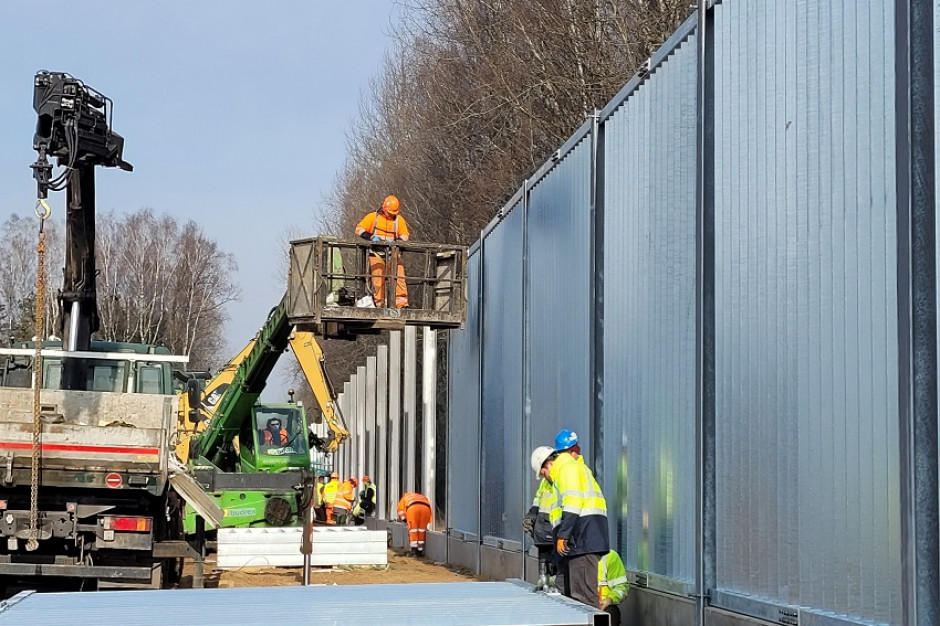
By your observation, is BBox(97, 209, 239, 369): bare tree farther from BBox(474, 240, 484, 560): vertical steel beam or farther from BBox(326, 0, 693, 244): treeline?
BBox(474, 240, 484, 560): vertical steel beam

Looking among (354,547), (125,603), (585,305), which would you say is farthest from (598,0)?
(125,603)

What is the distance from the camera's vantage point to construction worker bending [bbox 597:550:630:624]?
11367mm

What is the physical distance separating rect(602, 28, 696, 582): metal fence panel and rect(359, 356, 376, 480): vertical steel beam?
70.0ft

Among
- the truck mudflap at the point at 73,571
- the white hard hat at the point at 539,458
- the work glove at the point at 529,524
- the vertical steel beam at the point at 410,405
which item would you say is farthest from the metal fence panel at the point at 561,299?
the vertical steel beam at the point at 410,405

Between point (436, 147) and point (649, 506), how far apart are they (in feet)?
108

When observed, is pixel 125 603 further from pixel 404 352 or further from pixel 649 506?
pixel 404 352

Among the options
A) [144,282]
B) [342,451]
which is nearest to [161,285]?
[144,282]

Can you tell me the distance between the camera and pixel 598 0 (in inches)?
1254

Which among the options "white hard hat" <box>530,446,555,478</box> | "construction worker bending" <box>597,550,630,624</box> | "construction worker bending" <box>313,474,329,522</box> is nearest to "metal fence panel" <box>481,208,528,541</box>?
"white hard hat" <box>530,446,555,478</box>

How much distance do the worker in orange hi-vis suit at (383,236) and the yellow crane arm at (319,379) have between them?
4.60 m

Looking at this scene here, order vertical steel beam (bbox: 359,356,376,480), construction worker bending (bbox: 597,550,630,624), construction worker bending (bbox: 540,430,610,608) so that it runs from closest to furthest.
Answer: construction worker bending (bbox: 540,430,610,608)
construction worker bending (bbox: 597,550,630,624)
vertical steel beam (bbox: 359,356,376,480)

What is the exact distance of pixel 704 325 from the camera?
33.1 ft

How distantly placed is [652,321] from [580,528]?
1998 millimetres

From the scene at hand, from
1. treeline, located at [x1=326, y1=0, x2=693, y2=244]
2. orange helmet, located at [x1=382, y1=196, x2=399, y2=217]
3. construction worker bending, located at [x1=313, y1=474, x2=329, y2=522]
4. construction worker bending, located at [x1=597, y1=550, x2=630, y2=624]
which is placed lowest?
construction worker bending, located at [x1=313, y1=474, x2=329, y2=522]
